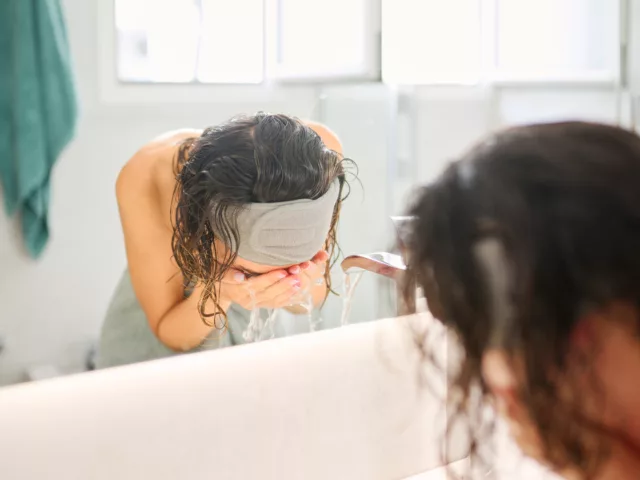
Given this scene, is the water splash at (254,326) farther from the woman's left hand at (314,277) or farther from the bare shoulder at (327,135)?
the bare shoulder at (327,135)

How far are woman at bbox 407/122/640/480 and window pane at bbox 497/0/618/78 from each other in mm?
1126

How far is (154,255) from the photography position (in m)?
0.94

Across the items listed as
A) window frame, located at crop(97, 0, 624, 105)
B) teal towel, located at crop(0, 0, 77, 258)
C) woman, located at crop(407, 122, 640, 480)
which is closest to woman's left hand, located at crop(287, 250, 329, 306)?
window frame, located at crop(97, 0, 624, 105)

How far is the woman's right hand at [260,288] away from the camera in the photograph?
0.95 meters

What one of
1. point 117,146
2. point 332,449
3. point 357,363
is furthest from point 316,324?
point 117,146

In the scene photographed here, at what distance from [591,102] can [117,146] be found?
117 cm

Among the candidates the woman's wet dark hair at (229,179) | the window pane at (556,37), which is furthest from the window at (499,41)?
the woman's wet dark hair at (229,179)

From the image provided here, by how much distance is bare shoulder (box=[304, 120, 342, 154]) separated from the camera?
3.44 ft

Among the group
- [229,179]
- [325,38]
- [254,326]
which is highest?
[325,38]

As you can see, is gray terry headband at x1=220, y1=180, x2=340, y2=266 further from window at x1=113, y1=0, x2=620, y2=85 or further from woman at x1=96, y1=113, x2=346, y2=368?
window at x1=113, y1=0, x2=620, y2=85

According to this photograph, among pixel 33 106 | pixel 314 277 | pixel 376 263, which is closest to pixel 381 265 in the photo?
pixel 376 263

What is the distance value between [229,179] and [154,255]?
185 mm

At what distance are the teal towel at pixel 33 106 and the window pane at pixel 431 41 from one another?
0.63 meters

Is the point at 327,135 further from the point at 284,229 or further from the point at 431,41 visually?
the point at 431,41
